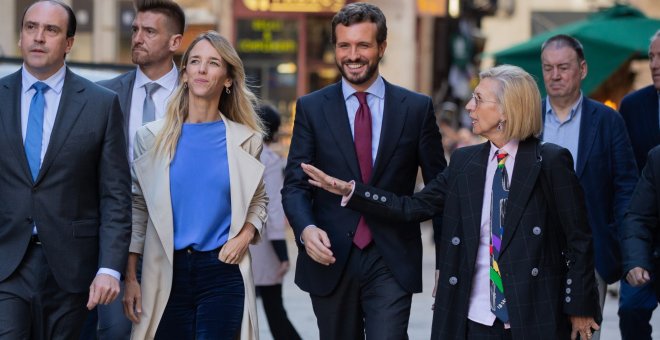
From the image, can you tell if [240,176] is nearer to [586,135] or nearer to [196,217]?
[196,217]

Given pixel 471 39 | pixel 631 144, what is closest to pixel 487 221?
pixel 631 144

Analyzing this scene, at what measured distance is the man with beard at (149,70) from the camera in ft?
24.6

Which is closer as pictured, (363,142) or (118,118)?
Answer: (118,118)

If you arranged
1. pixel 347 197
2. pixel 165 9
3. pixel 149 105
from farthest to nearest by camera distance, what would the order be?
pixel 165 9 < pixel 149 105 < pixel 347 197

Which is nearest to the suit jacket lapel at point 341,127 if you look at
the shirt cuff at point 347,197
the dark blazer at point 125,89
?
the shirt cuff at point 347,197

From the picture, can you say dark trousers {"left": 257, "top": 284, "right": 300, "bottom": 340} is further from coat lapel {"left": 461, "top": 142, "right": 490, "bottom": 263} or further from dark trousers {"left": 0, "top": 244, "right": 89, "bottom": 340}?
coat lapel {"left": 461, "top": 142, "right": 490, "bottom": 263}

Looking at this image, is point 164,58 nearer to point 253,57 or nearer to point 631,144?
point 631,144

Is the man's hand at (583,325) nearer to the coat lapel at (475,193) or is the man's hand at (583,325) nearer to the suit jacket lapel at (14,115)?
Answer: the coat lapel at (475,193)

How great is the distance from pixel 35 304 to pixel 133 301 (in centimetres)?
53

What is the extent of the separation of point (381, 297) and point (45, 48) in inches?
Answer: 80.9

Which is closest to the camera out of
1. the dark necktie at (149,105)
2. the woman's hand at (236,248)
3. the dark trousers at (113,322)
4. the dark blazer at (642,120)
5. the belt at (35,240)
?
the belt at (35,240)

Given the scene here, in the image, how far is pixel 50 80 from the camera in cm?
633

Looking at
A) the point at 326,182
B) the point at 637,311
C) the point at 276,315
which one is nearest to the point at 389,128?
the point at 326,182

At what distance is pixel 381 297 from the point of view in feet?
22.4
